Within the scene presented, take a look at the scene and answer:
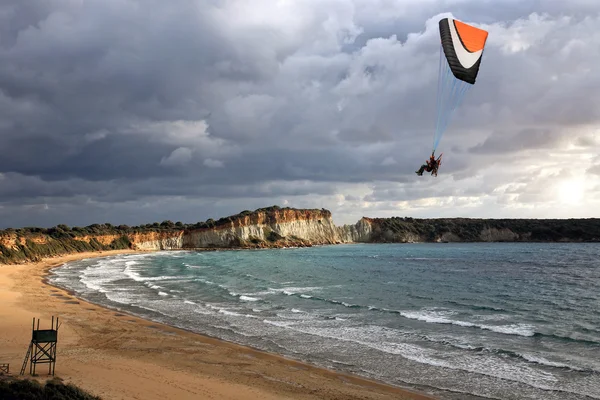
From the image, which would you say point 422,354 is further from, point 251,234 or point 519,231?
point 519,231

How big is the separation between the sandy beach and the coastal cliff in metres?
44.7

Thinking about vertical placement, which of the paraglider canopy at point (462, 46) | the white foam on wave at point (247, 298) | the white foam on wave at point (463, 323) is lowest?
the white foam on wave at point (463, 323)

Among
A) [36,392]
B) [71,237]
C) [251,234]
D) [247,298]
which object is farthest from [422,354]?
[251,234]

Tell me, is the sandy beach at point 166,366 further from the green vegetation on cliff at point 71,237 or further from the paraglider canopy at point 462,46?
the green vegetation on cliff at point 71,237

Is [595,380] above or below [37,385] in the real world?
below

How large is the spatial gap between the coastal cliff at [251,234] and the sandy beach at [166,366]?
44730mm

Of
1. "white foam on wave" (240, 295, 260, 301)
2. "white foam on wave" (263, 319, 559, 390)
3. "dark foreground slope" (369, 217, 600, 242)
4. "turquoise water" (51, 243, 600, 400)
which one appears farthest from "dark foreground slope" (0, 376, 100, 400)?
"dark foreground slope" (369, 217, 600, 242)

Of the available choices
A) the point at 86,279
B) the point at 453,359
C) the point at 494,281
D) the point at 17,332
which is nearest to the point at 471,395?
the point at 453,359

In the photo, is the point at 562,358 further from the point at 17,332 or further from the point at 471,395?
the point at 17,332

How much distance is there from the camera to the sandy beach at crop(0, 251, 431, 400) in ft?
41.3

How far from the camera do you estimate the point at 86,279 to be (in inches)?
1671

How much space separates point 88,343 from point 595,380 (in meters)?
17.7

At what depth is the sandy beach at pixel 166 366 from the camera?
12.6m

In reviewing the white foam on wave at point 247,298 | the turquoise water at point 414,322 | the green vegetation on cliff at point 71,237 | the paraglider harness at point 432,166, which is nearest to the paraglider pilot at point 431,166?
the paraglider harness at point 432,166
